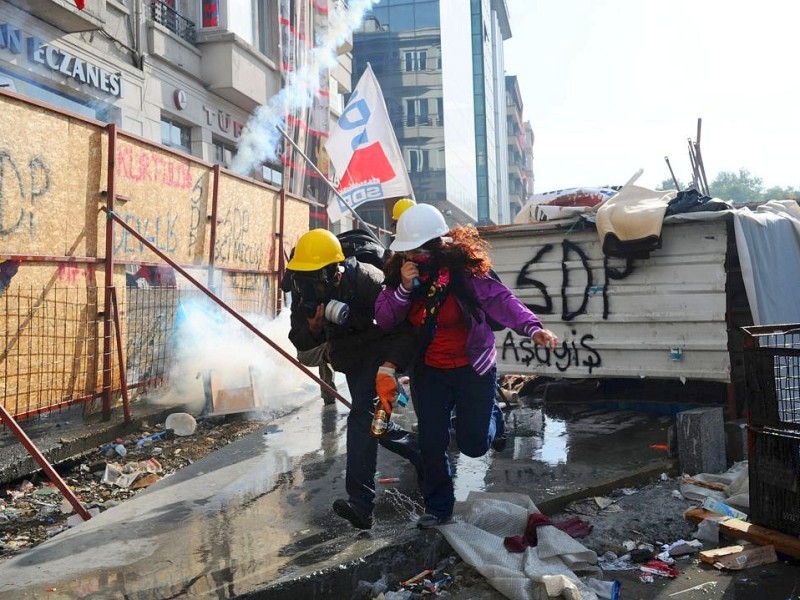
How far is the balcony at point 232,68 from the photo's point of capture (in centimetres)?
1448

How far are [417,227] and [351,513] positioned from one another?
152 centimetres

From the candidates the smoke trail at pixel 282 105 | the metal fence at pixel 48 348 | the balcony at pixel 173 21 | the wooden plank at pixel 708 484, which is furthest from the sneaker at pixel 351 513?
the smoke trail at pixel 282 105

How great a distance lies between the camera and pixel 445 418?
386 cm

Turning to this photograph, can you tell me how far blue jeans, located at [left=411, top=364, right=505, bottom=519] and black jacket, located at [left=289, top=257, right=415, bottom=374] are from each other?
240 millimetres

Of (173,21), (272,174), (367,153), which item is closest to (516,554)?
(367,153)

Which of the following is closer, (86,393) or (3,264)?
(3,264)

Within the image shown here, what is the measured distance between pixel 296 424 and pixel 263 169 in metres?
11.4

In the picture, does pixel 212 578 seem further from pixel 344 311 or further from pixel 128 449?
pixel 128 449

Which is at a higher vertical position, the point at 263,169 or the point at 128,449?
the point at 263,169

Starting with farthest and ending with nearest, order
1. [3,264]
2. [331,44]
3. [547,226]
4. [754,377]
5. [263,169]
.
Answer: [331,44] < [263,169] < [547,226] < [3,264] < [754,377]

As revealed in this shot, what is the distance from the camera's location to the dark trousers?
146 inches

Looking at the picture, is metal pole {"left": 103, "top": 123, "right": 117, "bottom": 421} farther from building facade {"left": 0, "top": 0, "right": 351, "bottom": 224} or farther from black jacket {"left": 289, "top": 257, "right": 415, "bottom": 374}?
building facade {"left": 0, "top": 0, "right": 351, "bottom": 224}

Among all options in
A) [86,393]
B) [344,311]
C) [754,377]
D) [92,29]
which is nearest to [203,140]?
[92,29]

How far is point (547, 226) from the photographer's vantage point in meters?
6.58
